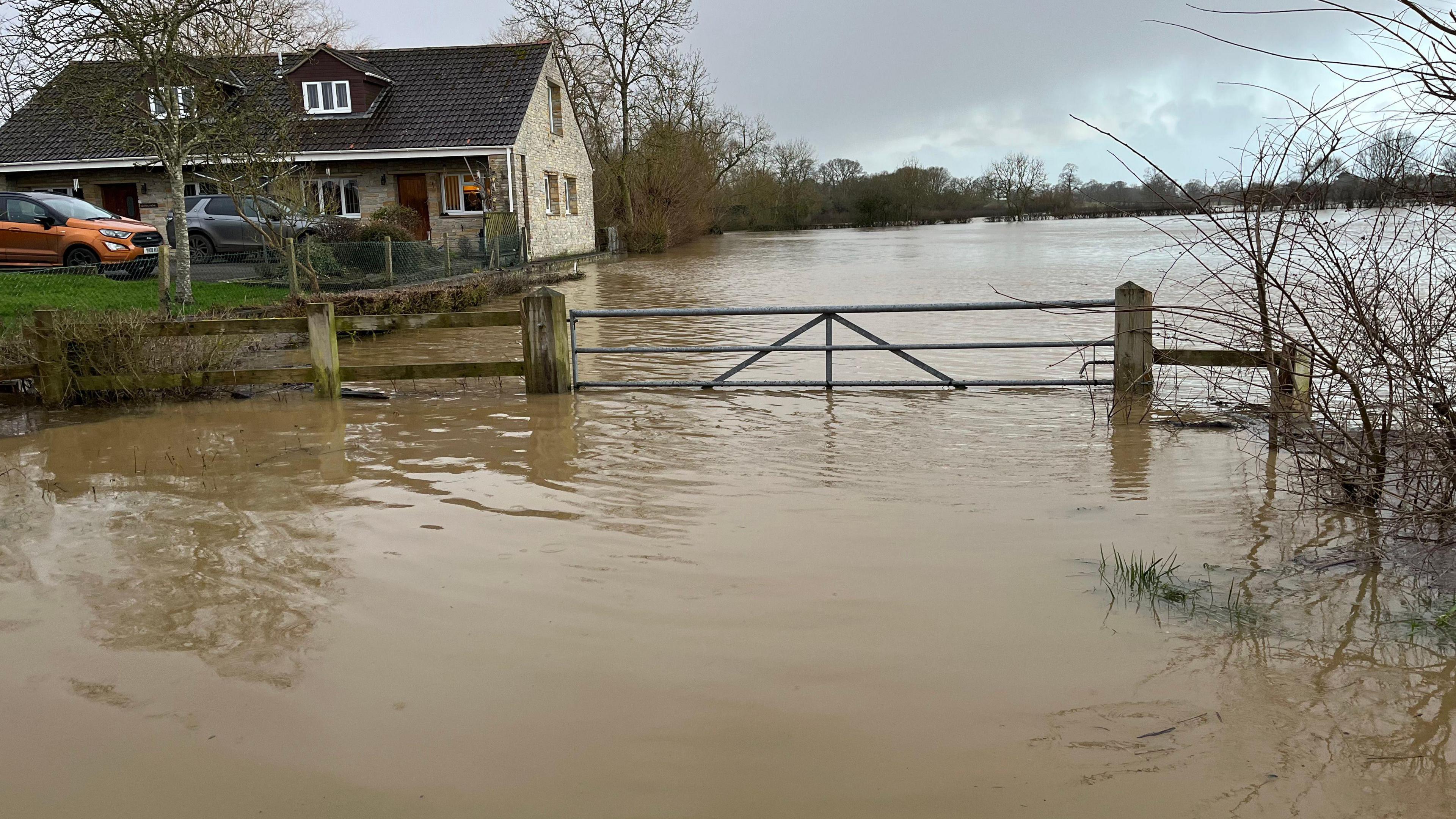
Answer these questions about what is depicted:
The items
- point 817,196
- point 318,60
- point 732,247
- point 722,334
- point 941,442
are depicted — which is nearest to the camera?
point 941,442

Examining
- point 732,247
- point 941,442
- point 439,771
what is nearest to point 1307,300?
point 941,442

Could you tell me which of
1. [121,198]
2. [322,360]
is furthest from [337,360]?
[121,198]

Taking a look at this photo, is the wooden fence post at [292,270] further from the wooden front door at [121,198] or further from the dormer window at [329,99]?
the wooden front door at [121,198]

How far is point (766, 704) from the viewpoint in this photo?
372cm

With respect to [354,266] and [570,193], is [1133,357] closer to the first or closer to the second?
[354,266]

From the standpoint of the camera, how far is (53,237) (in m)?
18.2

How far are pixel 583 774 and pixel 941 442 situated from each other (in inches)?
199

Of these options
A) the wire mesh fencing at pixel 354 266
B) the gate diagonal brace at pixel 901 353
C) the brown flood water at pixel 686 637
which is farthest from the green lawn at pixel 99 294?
the gate diagonal brace at pixel 901 353

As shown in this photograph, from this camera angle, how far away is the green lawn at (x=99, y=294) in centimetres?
1444

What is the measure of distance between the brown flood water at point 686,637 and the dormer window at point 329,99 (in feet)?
82.1

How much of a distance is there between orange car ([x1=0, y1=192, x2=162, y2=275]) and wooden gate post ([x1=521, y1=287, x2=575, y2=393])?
11571 millimetres

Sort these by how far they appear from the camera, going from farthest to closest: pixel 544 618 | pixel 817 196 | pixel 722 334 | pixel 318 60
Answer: pixel 817 196 → pixel 318 60 → pixel 722 334 → pixel 544 618

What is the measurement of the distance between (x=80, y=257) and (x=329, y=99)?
13724mm

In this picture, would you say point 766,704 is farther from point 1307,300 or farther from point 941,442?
point 941,442
